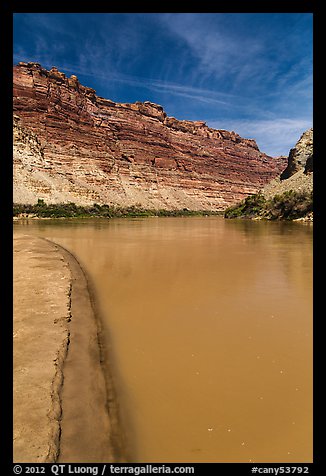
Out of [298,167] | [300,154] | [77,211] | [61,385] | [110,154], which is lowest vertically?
[61,385]

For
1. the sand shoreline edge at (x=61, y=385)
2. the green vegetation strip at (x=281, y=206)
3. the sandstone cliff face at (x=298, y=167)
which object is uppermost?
the sandstone cliff face at (x=298, y=167)

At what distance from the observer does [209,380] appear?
3.77 m

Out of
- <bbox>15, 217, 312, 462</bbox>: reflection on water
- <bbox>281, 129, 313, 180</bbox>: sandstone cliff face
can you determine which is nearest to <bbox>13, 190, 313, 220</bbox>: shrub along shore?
<bbox>281, 129, 313, 180</bbox>: sandstone cliff face

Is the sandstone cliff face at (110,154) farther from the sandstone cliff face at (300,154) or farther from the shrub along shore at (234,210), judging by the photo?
the sandstone cliff face at (300,154)

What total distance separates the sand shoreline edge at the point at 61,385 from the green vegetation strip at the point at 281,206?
41.7 metres

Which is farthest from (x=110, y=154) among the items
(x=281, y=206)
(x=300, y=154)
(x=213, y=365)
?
(x=213, y=365)

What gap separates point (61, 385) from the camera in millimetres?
3689

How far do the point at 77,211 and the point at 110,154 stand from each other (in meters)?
33.5

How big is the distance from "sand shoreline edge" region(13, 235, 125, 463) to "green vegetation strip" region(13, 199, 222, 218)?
52.2 m

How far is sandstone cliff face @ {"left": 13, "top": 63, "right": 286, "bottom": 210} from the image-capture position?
247 ft

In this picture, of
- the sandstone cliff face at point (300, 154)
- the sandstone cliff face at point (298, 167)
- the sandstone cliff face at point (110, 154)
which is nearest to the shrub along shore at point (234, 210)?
the sandstone cliff face at point (298, 167)

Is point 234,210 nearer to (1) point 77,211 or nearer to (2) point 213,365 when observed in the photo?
(1) point 77,211

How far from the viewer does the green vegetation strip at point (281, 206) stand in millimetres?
42500

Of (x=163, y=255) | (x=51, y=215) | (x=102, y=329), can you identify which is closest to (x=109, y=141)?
(x=51, y=215)
